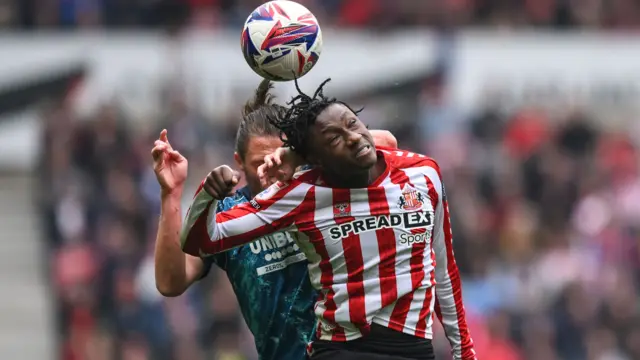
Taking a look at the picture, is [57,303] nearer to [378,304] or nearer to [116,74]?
[116,74]

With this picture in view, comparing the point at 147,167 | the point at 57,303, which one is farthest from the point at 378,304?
the point at 147,167

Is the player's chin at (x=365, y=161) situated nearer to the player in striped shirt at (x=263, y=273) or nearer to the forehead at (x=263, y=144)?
the player in striped shirt at (x=263, y=273)

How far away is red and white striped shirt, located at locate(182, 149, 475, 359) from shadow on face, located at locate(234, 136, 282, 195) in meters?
0.54

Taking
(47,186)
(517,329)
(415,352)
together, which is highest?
(415,352)

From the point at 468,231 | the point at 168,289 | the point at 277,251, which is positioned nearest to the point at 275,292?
the point at 277,251

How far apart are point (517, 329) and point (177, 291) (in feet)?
25.3

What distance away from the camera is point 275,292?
575cm

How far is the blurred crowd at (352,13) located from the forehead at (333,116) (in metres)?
11.7

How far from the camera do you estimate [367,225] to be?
17.1ft

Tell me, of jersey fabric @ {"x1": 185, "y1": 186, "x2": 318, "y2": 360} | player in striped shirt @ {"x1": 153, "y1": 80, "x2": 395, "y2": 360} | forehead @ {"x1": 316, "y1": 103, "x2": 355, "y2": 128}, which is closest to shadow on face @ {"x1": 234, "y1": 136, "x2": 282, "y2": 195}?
player in striped shirt @ {"x1": 153, "y1": 80, "x2": 395, "y2": 360}

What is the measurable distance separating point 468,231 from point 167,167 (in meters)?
8.97

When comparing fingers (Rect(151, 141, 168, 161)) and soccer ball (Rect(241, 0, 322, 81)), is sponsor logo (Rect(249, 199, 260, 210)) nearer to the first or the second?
fingers (Rect(151, 141, 168, 161))

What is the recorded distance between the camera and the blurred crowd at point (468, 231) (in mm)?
11852

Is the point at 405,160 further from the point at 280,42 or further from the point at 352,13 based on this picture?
the point at 352,13
